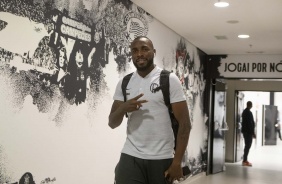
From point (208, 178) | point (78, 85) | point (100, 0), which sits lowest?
point (208, 178)

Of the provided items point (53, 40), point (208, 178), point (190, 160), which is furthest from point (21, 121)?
point (208, 178)

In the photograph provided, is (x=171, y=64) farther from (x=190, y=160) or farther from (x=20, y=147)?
(x=20, y=147)

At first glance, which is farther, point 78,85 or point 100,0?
point 100,0

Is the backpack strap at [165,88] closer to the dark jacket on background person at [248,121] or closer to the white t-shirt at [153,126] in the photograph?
the white t-shirt at [153,126]

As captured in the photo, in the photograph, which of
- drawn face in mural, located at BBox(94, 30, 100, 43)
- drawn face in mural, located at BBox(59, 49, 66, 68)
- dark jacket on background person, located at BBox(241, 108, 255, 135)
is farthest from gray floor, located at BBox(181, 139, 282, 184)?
drawn face in mural, located at BBox(59, 49, 66, 68)

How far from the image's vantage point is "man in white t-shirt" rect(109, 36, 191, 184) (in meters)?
2.06

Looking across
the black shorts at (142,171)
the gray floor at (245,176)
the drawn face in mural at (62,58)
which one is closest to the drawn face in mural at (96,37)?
the drawn face in mural at (62,58)

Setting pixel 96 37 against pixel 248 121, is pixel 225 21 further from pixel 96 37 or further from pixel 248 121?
pixel 248 121

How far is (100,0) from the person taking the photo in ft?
12.9

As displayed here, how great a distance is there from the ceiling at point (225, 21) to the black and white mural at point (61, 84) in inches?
18.1

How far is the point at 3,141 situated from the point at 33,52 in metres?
0.72

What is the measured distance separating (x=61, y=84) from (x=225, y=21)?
2866 millimetres

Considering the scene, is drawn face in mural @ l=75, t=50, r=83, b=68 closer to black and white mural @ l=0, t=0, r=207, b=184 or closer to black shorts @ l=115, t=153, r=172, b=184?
black and white mural @ l=0, t=0, r=207, b=184

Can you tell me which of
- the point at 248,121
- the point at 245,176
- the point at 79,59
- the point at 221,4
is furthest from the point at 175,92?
the point at 248,121
